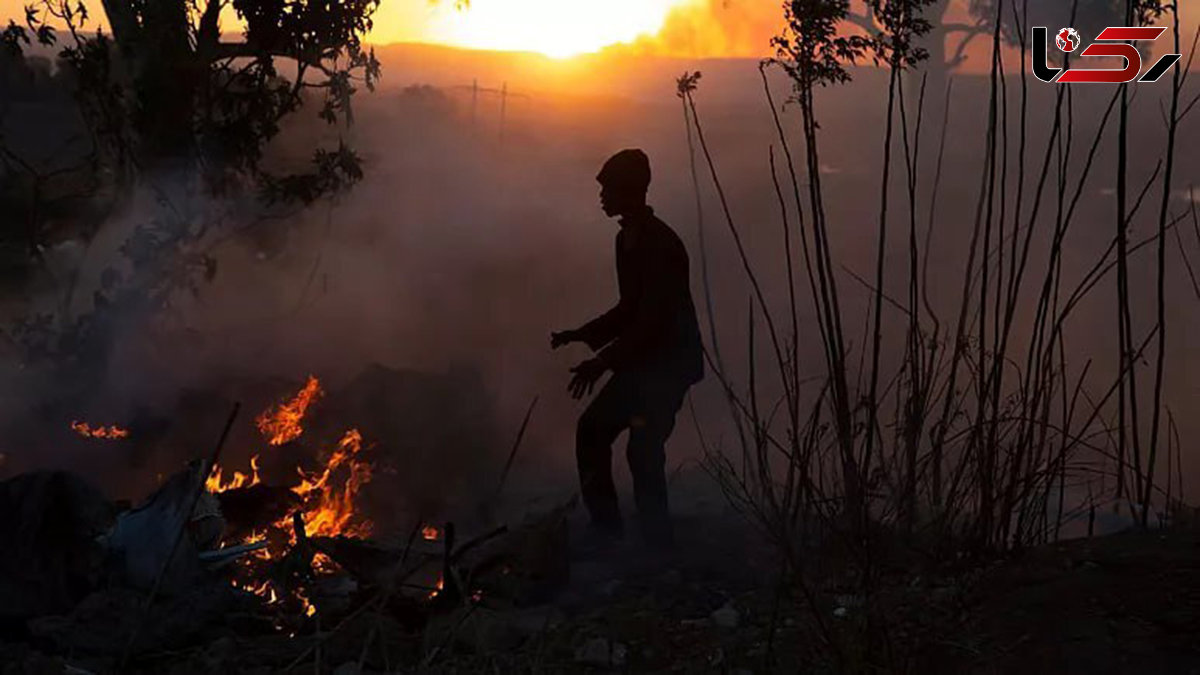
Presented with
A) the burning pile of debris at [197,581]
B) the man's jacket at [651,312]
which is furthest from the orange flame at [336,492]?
the man's jacket at [651,312]

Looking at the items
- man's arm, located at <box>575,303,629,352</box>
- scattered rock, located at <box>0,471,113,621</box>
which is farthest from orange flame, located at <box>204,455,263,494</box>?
man's arm, located at <box>575,303,629,352</box>

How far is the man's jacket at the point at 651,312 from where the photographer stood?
5.46m

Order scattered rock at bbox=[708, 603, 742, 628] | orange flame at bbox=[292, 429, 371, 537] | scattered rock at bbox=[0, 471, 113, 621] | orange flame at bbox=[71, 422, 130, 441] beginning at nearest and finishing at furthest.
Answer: scattered rock at bbox=[708, 603, 742, 628] < scattered rock at bbox=[0, 471, 113, 621] < orange flame at bbox=[292, 429, 371, 537] < orange flame at bbox=[71, 422, 130, 441]

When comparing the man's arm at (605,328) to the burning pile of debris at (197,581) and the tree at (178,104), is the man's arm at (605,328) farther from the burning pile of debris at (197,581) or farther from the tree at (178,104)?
the tree at (178,104)

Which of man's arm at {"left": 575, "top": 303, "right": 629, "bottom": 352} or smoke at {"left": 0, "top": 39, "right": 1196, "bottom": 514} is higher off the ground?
man's arm at {"left": 575, "top": 303, "right": 629, "bottom": 352}

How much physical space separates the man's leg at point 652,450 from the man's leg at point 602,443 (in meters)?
0.07

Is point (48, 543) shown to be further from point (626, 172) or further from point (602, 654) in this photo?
point (626, 172)

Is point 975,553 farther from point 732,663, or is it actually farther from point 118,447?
point 118,447

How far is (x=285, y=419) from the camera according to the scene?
8.09 meters

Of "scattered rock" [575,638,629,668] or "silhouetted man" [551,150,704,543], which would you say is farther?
"silhouetted man" [551,150,704,543]

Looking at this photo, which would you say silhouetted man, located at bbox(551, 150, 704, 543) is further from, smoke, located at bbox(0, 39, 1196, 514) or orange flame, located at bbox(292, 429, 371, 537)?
orange flame, located at bbox(292, 429, 371, 537)

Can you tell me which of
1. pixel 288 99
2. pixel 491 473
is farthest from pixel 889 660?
pixel 288 99

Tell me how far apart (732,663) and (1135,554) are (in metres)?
1.22

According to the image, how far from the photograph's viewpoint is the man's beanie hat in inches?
213
